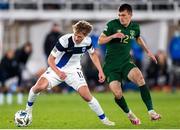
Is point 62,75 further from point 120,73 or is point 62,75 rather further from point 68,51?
point 120,73

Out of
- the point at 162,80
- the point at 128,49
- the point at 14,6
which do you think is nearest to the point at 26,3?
the point at 14,6

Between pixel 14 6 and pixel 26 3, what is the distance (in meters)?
0.52

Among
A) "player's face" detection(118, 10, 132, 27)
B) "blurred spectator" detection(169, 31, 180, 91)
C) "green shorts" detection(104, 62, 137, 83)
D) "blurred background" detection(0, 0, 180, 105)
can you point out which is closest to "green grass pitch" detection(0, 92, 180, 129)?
"green shorts" detection(104, 62, 137, 83)

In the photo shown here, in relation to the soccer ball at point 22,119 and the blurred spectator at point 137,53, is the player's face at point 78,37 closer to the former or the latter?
the soccer ball at point 22,119

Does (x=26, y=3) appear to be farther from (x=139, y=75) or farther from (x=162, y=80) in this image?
(x=139, y=75)

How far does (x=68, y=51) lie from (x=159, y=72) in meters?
18.6

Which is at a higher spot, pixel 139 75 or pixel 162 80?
pixel 139 75

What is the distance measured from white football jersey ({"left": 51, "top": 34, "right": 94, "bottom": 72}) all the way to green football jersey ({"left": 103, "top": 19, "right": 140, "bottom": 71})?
2.76 feet

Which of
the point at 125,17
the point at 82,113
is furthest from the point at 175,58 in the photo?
the point at 125,17

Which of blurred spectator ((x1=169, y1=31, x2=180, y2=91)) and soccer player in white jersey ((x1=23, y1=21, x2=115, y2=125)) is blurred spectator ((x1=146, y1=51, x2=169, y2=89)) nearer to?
blurred spectator ((x1=169, y1=31, x2=180, y2=91))

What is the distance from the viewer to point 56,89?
33906 mm

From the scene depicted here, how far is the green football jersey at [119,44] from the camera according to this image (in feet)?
57.5

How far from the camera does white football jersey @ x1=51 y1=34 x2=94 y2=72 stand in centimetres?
1661

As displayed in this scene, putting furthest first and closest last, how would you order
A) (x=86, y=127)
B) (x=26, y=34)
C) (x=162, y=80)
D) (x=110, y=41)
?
(x=26, y=34) < (x=162, y=80) < (x=110, y=41) < (x=86, y=127)
